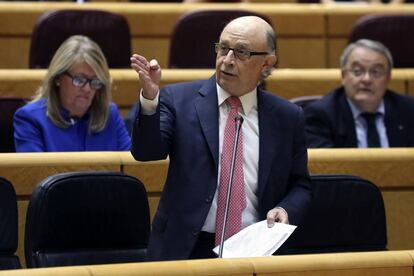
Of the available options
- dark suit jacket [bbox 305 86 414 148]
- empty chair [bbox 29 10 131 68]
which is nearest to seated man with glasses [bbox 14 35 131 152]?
empty chair [bbox 29 10 131 68]

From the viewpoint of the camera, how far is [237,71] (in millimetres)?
1796

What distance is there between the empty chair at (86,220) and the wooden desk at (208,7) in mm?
1235

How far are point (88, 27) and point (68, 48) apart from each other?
506mm

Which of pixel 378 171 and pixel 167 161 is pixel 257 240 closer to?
pixel 167 161

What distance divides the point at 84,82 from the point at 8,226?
57 centimetres

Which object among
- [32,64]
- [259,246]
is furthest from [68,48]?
[259,246]

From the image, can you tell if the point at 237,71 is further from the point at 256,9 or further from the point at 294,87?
the point at 256,9

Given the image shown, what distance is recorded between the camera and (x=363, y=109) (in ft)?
8.81

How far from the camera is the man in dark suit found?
1763 millimetres

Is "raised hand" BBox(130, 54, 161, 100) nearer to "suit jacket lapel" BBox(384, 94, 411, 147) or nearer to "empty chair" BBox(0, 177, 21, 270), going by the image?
"empty chair" BBox(0, 177, 21, 270)

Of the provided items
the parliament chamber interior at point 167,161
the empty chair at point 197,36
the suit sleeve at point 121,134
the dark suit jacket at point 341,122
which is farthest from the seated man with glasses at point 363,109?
the suit sleeve at point 121,134

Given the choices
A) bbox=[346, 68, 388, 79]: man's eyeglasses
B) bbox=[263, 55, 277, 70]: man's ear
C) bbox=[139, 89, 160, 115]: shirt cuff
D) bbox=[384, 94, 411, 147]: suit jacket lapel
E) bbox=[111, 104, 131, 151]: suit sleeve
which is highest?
bbox=[263, 55, 277, 70]: man's ear

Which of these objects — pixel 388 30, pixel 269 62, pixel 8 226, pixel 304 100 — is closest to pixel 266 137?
pixel 269 62

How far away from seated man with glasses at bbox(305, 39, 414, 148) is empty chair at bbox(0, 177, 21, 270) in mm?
964
